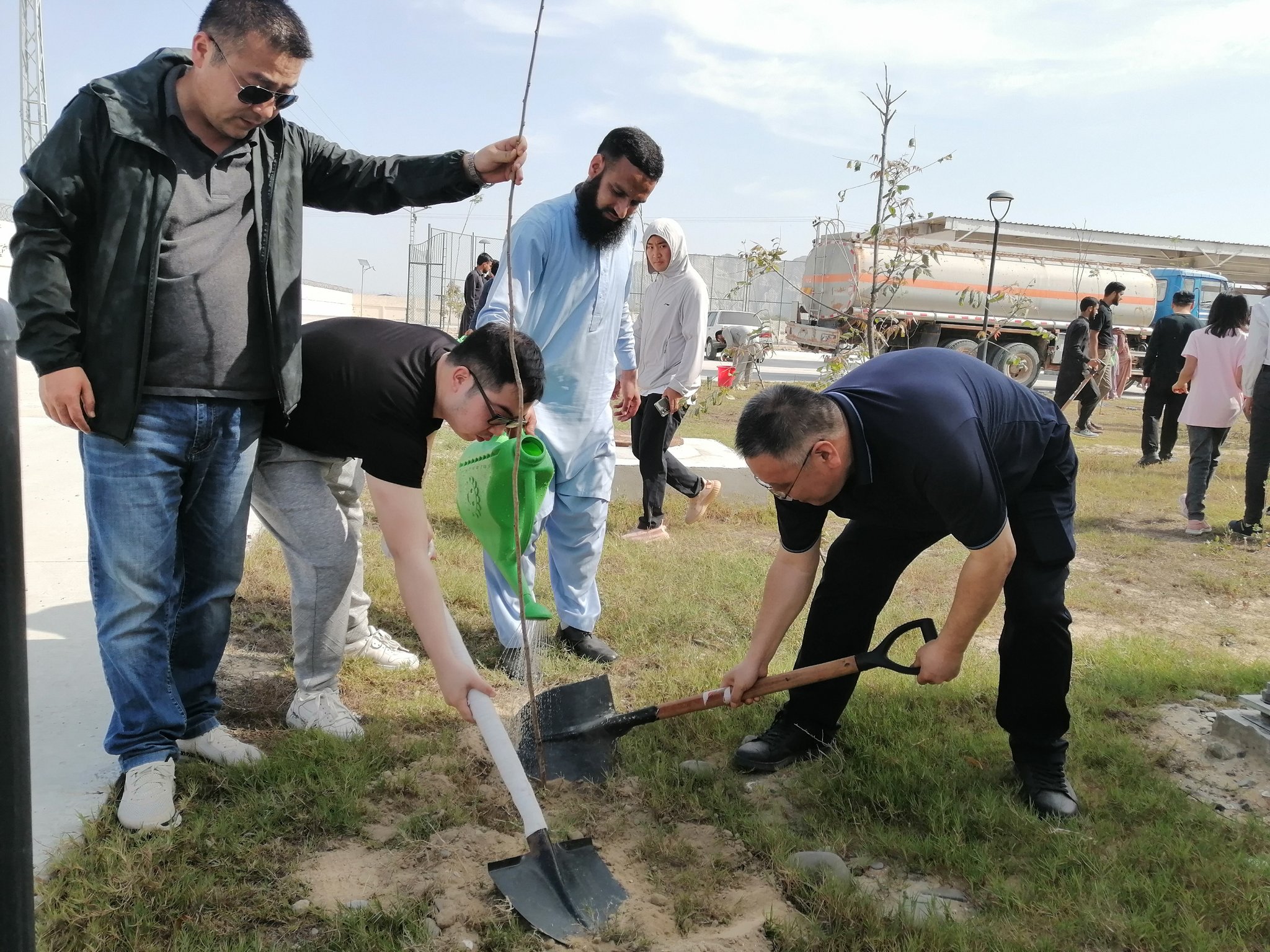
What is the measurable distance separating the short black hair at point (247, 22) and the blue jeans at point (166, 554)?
880 millimetres

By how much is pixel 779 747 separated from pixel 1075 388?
355 inches

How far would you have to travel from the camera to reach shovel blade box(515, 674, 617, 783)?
284 centimetres

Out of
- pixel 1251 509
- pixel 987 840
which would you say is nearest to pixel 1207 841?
pixel 987 840

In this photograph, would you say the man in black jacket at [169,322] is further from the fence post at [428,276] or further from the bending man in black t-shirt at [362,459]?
the fence post at [428,276]

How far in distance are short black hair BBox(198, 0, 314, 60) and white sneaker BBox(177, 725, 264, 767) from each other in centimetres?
183

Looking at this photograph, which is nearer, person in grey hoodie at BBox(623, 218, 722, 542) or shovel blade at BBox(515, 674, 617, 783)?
shovel blade at BBox(515, 674, 617, 783)

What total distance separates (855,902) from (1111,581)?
4.06 meters

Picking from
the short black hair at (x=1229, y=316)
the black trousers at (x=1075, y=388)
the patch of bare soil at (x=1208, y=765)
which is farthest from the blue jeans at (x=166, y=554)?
the black trousers at (x=1075, y=388)

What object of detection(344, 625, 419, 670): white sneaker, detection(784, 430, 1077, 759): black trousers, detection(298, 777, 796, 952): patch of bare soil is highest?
detection(784, 430, 1077, 759): black trousers

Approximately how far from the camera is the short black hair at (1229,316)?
7.01 meters

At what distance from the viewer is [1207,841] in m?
2.54

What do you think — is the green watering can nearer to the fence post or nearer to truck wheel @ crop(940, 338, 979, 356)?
truck wheel @ crop(940, 338, 979, 356)

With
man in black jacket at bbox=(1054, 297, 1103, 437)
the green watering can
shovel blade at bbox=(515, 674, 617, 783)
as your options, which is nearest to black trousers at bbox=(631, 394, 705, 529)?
the green watering can

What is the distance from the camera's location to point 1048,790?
8.93 ft
